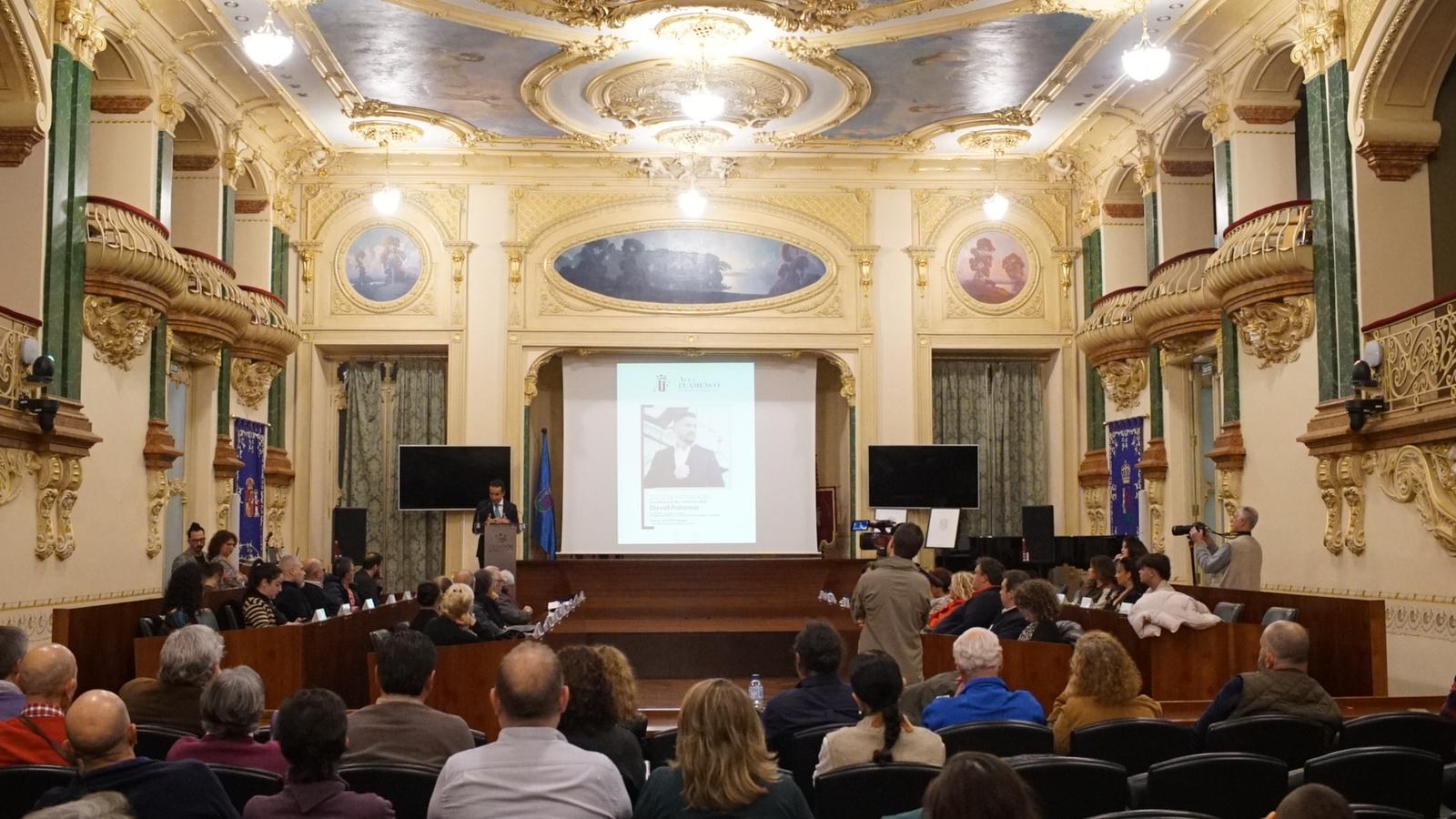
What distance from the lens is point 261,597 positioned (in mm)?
8906

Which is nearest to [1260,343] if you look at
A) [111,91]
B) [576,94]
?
[576,94]

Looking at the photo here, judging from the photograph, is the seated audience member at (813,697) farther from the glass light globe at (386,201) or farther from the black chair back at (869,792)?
the glass light globe at (386,201)

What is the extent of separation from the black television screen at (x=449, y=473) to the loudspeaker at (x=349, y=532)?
1.84 ft

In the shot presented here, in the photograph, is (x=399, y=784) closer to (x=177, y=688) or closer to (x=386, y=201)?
(x=177, y=688)

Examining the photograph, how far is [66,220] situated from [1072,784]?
951 centimetres

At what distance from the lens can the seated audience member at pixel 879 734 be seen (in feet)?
14.0

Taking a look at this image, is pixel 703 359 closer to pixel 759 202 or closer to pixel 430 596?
pixel 759 202

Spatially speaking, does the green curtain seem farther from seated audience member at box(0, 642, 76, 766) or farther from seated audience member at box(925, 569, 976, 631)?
seated audience member at box(0, 642, 76, 766)

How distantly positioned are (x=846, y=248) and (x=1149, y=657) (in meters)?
10.5

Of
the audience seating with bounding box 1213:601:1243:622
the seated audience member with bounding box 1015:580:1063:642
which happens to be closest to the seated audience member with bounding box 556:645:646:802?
the seated audience member with bounding box 1015:580:1063:642

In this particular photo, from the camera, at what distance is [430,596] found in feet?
28.3

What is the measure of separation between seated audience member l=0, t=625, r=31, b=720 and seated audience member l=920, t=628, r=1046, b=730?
10.8 feet

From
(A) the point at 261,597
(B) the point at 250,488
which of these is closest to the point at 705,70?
(B) the point at 250,488

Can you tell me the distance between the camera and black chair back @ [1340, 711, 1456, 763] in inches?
190
